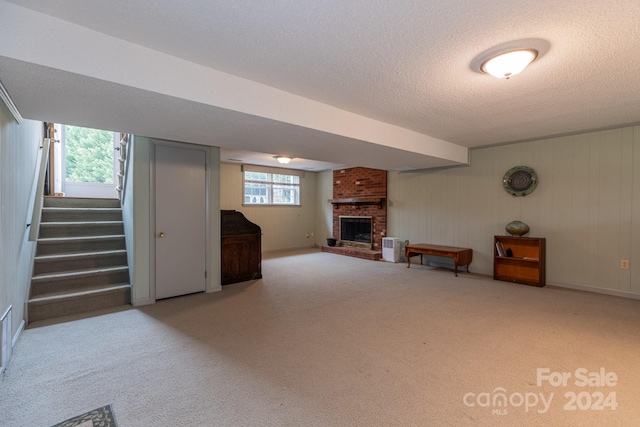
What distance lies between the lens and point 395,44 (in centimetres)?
194

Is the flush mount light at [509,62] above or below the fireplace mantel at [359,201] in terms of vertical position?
above

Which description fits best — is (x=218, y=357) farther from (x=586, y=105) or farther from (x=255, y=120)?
(x=586, y=105)

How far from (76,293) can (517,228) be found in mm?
6151

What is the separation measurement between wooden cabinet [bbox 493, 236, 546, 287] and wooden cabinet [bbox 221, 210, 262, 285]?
13.3 feet

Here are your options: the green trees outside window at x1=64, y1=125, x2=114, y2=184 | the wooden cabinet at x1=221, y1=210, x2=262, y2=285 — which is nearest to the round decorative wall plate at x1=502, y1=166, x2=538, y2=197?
the wooden cabinet at x1=221, y1=210, x2=262, y2=285

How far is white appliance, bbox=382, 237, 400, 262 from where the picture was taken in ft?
21.0

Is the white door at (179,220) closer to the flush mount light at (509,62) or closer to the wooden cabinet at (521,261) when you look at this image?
the flush mount light at (509,62)

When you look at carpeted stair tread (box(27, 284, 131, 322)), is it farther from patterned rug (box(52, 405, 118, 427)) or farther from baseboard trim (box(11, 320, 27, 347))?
patterned rug (box(52, 405, 118, 427))

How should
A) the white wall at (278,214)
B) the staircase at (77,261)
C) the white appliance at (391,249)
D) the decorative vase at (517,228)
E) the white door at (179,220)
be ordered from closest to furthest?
the staircase at (77,261)
the white door at (179,220)
the decorative vase at (517,228)
the white appliance at (391,249)
the white wall at (278,214)

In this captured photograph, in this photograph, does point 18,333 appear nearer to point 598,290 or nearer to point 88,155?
point 88,155

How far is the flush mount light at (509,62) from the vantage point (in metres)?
2.00

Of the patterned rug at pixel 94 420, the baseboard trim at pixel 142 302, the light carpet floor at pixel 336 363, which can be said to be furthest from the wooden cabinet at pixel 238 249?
the patterned rug at pixel 94 420

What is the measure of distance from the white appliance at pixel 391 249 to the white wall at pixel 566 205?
3.05 ft

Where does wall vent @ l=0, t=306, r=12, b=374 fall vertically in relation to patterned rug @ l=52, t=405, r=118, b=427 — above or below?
above
